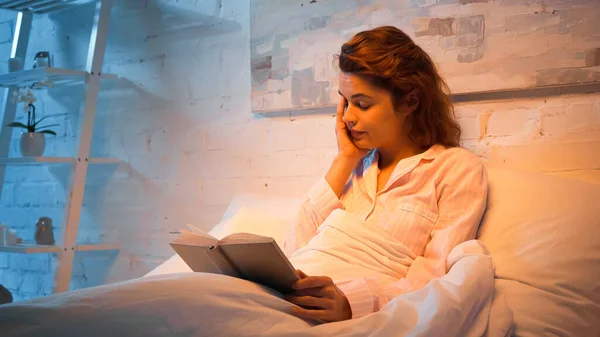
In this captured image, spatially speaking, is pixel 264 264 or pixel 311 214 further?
pixel 311 214

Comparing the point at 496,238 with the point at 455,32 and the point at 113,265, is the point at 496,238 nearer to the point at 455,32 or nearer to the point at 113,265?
the point at 455,32

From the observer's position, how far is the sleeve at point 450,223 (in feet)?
5.07

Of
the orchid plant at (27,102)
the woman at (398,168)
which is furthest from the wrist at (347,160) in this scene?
the orchid plant at (27,102)

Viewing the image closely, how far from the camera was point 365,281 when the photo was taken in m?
1.43

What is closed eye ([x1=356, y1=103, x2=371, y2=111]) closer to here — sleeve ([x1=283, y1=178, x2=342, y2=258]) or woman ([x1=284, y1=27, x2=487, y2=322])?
woman ([x1=284, y1=27, x2=487, y2=322])

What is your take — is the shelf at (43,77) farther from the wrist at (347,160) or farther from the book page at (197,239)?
the book page at (197,239)

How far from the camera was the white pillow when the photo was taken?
4.66 ft

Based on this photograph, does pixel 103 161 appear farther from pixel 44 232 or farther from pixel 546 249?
pixel 546 249

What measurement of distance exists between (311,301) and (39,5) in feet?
6.92

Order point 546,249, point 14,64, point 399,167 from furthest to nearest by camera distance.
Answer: point 14,64
point 399,167
point 546,249

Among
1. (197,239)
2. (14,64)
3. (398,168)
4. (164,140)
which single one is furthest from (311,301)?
(14,64)

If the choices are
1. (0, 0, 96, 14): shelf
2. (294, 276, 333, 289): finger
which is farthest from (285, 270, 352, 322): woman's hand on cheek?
(0, 0, 96, 14): shelf

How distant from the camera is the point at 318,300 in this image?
131 centimetres

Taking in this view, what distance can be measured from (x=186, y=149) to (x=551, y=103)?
132 centimetres
